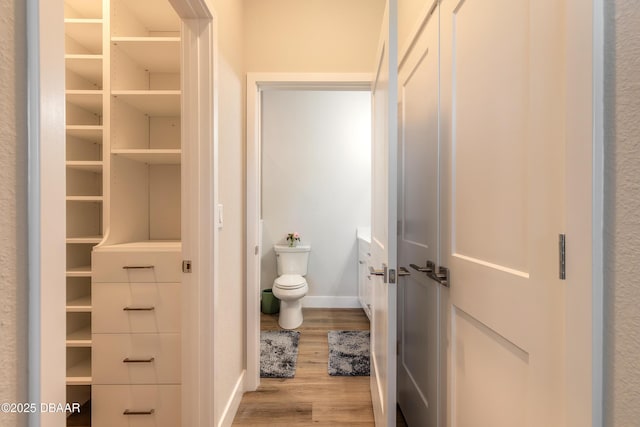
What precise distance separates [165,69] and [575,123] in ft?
6.92

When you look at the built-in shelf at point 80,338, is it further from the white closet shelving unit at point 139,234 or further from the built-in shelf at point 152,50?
the built-in shelf at point 152,50

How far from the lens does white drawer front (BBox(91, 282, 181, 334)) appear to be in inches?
57.9

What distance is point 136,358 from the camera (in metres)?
1.47

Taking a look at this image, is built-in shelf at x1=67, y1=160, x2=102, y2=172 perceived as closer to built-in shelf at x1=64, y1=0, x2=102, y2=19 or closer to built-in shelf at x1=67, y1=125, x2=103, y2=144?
built-in shelf at x1=67, y1=125, x2=103, y2=144

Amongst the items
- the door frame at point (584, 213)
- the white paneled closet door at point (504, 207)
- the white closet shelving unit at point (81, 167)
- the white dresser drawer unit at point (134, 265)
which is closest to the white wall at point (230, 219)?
the white dresser drawer unit at point (134, 265)

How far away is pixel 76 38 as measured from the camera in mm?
1828

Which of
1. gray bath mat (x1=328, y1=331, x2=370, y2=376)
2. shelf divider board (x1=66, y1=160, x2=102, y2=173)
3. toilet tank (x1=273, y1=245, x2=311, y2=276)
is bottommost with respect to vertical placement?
gray bath mat (x1=328, y1=331, x2=370, y2=376)

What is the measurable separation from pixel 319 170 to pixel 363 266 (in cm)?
131

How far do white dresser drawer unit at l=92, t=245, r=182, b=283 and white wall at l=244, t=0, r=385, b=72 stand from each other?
1407 millimetres

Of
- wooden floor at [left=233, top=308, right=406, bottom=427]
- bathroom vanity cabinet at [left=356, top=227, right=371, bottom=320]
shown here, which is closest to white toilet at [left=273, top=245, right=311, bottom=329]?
wooden floor at [left=233, top=308, right=406, bottom=427]

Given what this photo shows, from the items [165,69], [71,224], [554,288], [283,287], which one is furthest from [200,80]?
[283,287]

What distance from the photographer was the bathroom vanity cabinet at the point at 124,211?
1471 millimetres

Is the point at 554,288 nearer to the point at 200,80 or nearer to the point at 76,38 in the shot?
the point at 200,80
